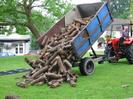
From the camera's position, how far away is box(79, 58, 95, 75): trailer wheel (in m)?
15.5

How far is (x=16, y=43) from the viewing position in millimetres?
72875

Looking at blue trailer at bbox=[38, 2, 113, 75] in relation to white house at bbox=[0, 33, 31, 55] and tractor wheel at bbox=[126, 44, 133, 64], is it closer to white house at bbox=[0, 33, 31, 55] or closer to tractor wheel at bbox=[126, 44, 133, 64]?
tractor wheel at bbox=[126, 44, 133, 64]

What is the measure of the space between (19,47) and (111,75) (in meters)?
59.2

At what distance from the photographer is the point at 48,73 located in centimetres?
1369

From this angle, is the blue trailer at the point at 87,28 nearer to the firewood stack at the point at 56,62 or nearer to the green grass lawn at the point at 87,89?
the firewood stack at the point at 56,62

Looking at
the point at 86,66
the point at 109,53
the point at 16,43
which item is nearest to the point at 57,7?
the point at 109,53

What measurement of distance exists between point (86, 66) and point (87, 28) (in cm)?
153

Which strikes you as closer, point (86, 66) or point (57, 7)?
point (86, 66)

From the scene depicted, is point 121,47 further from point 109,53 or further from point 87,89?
point 87,89

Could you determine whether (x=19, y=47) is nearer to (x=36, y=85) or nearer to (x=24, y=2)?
(x=24, y=2)

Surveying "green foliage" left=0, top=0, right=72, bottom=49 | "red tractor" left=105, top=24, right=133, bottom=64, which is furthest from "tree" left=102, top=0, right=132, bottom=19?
"red tractor" left=105, top=24, right=133, bottom=64

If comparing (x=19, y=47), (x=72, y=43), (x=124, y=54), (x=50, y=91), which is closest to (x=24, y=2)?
(x=124, y=54)

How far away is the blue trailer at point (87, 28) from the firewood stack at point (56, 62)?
0.31 m

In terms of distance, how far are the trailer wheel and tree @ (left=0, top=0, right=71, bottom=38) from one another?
64.6 feet
